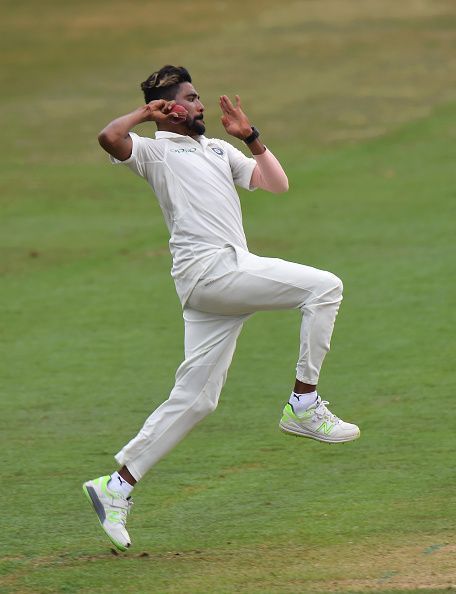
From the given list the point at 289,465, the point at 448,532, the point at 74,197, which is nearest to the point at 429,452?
the point at 289,465

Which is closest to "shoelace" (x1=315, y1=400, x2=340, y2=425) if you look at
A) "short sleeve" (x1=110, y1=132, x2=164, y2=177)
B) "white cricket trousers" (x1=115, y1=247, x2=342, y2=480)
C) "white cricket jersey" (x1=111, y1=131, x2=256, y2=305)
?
"white cricket trousers" (x1=115, y1=247, x2=342, y2=480)

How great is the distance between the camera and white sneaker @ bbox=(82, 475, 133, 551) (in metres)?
6.88

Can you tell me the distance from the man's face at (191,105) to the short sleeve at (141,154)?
24 cm

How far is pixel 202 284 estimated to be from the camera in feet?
22.9

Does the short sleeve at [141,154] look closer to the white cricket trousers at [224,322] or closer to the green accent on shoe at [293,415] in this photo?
the white cricket trousers at [224,322]

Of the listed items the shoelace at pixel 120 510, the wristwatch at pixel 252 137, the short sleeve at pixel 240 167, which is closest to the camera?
Answer: the shoelace at pixel 120 510

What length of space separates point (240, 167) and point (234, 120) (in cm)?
39

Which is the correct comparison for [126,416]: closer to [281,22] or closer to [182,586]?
[182,586]

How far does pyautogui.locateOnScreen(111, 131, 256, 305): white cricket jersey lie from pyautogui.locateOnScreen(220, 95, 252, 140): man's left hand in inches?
8.5

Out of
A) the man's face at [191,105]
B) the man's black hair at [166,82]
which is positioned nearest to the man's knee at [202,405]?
the man's face at [191,105]

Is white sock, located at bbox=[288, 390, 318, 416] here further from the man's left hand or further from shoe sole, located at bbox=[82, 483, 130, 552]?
the man's left hand

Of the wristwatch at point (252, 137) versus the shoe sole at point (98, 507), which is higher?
the wristwatch at point (252, 137)

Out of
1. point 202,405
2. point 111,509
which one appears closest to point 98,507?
point 111,509

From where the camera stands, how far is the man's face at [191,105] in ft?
23.5
